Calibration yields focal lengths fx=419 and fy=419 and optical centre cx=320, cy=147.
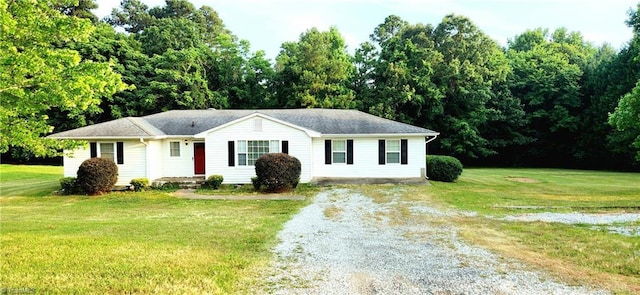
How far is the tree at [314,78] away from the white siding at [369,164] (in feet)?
41.3

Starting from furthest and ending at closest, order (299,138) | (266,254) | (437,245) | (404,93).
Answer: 1. (404,93)
2. (299,138)
3. (437,245)
4. (266,254)

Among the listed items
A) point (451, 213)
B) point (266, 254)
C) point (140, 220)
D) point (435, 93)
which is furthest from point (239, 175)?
point (435, 93)

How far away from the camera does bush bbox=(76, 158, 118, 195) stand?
56.1ft

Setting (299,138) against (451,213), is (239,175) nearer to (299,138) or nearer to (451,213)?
(299,138)

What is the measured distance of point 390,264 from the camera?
6.66 m

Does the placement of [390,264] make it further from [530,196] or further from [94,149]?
[94,149]

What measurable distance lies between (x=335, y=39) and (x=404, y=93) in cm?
1087

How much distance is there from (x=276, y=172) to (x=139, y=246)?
924cm

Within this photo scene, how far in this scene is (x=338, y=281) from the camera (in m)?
5.82

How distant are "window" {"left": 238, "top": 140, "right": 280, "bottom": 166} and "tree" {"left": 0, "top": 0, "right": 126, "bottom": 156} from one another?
34.6 feet

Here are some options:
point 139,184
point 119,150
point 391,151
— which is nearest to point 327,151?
point 391,151

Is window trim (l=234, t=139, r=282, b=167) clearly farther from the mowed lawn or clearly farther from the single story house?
the mowed lawn

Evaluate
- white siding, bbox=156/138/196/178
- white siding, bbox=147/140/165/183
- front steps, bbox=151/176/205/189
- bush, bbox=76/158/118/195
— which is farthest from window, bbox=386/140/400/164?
bush, bbox=76/158/118/195

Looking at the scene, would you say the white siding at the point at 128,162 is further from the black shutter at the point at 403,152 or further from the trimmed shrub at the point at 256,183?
the black shutter at the point at 403,152
